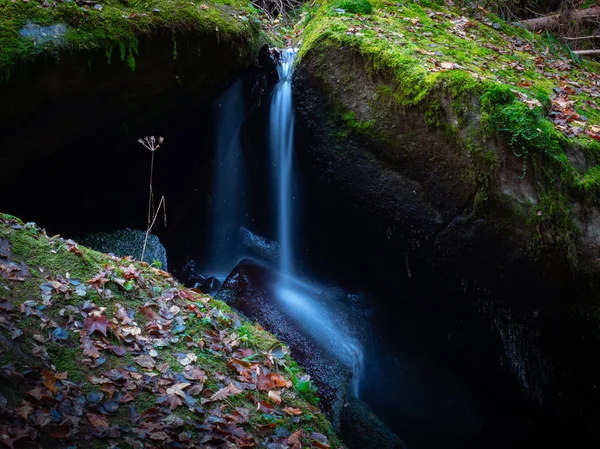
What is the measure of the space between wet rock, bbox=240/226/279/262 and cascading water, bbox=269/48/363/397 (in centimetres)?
13

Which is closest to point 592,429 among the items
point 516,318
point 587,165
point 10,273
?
point 516,318

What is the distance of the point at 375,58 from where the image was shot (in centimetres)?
605

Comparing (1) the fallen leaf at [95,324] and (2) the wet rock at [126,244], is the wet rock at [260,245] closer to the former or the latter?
(2) the wet rock at [126,244]

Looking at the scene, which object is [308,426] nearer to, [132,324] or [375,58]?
[132,324]

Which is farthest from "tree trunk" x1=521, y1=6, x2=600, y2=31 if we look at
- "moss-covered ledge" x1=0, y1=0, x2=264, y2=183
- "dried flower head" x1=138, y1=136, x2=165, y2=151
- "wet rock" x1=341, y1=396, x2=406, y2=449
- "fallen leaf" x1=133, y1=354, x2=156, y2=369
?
"fallen leaf" x1=133, y1=354, x2=156, y2=369

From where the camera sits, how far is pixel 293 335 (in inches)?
221

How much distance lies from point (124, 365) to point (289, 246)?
4.84m

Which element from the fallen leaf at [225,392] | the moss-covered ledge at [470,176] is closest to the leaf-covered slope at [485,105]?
the moss-covered ledge at [470,176]

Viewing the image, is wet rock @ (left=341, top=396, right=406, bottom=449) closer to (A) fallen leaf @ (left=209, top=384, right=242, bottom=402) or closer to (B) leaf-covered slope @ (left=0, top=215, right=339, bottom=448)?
(B) leaf-covered slope @ (left=0, top=215, right=339, bottom=448)

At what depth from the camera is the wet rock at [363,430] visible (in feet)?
16.9

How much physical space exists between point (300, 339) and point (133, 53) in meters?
3.97

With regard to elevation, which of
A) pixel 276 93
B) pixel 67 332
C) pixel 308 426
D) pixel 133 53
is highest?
pixel 133 53

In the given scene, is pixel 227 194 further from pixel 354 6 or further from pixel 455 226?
pixel 455 226

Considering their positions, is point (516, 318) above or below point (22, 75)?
below
